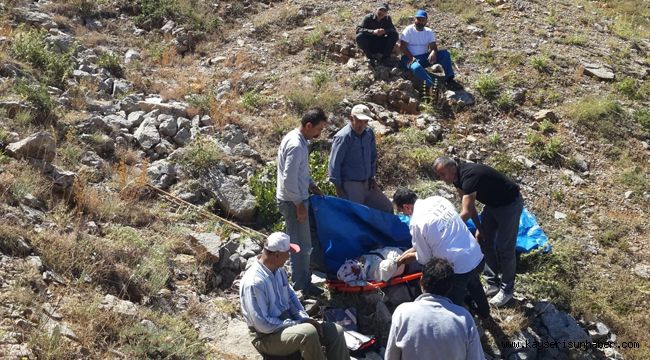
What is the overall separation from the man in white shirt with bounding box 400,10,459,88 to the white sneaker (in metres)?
4.55

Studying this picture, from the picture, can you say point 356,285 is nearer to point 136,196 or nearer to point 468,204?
point 468,204

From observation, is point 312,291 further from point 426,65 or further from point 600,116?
point 600,116

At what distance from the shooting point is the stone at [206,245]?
6.05 m

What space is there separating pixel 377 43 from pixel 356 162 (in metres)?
4.49

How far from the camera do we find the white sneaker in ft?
20.1

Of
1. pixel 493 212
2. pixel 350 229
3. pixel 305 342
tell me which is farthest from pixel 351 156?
pixel 305 342

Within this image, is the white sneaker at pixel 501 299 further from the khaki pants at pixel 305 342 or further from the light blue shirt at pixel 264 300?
the light blue shirt at pixel 264 300

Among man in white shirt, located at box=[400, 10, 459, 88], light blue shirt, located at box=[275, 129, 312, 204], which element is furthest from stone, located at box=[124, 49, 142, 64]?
light blue shirt, located at box=[275, 129, 312, 204]

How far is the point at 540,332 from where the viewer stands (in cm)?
612

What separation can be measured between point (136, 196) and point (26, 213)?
1435 mm

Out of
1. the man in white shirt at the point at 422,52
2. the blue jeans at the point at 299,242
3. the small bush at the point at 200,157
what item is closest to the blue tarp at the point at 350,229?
the blue jeans at the point at 299,242

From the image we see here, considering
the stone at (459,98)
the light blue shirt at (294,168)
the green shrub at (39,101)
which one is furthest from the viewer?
the stone at (459,98)

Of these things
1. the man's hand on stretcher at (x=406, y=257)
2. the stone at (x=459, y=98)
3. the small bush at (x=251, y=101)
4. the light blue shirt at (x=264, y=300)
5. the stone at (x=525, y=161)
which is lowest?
the stone at (x=525, y=161)

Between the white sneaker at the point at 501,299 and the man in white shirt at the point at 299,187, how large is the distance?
1.80 meters
